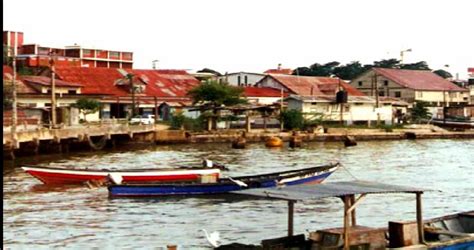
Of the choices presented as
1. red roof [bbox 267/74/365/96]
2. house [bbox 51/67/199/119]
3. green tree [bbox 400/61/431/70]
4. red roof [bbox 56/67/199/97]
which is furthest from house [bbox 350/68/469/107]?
green tree [bbox 400/61/431/70]

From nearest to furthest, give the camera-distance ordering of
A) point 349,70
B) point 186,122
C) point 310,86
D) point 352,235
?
point 352,235 → point 186,122 → point 310,86 → point 349,70

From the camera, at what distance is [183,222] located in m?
19.5

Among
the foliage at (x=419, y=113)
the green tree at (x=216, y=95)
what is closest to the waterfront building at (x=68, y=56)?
the green tree at (x=216, y=95)

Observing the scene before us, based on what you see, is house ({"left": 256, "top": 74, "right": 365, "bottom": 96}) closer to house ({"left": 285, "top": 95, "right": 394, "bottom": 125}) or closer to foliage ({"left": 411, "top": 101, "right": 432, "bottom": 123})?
house ({"left": 285, "top": 95, "right": 394, "bottom": 125})

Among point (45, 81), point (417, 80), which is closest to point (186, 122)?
point (45, 81)

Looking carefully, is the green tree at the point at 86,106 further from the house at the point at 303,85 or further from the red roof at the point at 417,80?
the red roof at the point at 417,80

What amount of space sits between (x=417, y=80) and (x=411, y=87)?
353 centimetres

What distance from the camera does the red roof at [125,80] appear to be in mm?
61978

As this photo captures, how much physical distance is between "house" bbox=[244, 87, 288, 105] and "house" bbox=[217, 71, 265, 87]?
7859mm

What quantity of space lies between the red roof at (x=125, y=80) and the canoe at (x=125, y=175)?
32364mm

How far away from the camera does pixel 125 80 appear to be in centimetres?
6506

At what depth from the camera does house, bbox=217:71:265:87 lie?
80.8m

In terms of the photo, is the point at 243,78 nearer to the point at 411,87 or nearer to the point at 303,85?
the point at 303,85

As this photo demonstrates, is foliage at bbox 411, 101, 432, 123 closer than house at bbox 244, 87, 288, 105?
No
